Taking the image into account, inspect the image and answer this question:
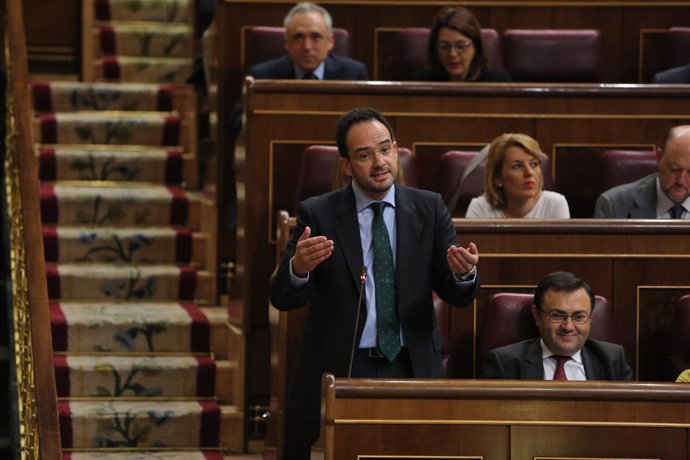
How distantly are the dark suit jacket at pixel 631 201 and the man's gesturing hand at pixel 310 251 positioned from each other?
106 cm

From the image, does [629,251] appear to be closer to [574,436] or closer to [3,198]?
[574,436]

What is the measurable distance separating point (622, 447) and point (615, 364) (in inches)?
17.9

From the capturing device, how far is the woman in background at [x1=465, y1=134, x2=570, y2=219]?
10.1 feet

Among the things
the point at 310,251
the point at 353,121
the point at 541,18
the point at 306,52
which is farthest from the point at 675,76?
the point at 310,251

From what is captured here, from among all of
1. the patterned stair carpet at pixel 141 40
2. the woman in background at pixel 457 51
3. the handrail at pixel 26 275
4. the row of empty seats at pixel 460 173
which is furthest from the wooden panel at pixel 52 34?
the row of empty seats at pixel 460 173

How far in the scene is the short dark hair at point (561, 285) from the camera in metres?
2.60

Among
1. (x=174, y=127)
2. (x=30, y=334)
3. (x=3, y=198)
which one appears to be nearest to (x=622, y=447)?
(x=30, y=334)

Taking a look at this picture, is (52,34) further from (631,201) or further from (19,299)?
(631,201)

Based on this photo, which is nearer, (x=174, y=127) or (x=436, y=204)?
(x=436, y=204)

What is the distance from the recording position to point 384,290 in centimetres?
243

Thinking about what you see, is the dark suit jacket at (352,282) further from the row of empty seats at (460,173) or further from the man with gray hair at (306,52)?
the man with gray hair at (306,52)

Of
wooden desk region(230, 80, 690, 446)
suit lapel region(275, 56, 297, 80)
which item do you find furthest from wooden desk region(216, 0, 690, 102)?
wooden desk region(230, 80, 690, 446)

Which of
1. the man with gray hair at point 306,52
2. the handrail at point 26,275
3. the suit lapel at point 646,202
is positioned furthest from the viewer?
the man with gray hair at point 306,52

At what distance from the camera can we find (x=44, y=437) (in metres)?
2.49
